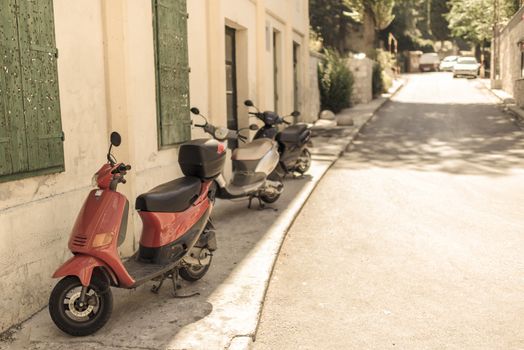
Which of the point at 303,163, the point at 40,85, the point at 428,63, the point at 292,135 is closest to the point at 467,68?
the point at 428,63

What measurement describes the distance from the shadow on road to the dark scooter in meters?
1.68

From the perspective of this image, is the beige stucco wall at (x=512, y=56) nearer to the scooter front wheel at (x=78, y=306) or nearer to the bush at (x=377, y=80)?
the bush at (x=377, y=80)

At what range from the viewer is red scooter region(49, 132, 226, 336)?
3932mm

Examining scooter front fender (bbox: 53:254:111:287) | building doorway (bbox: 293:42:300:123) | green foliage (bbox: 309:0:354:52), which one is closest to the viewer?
scooter front fender (bbox: 53:254:111:287)

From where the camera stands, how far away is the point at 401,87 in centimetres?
3716

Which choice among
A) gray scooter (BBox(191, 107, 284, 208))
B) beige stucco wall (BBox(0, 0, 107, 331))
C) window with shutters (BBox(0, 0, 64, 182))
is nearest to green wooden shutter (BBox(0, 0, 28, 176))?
window with shutters (BBox(0, 0, 64, 182))

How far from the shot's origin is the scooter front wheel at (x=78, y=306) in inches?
153

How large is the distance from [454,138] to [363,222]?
30.8 ft

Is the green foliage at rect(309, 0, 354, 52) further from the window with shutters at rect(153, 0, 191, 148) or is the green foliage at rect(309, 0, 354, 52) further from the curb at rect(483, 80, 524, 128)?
the window with shutters at rect(153, 0, 191, 148)

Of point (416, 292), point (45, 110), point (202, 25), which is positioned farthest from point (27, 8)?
point (202, 25)

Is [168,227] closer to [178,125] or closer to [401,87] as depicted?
[178,125]

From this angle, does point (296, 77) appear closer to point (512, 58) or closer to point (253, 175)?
point (253, 175)

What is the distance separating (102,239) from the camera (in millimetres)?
3980

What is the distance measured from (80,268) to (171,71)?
11.7ft
